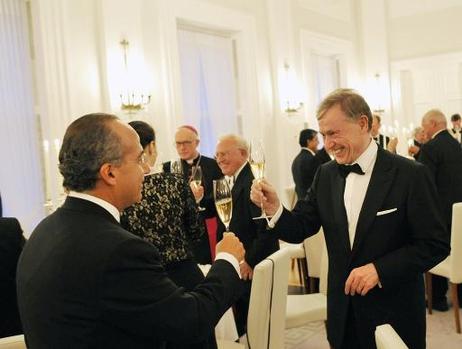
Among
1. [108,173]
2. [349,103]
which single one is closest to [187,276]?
[349,103]

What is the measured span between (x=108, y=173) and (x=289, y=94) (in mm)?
6866

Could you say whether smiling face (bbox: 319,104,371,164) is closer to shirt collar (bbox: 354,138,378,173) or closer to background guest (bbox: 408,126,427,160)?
shirt collar (bbox: 354,138,378,173)

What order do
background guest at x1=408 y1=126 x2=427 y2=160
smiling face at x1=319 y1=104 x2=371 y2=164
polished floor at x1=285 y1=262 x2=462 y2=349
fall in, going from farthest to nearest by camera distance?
1. background guest at x1=408 y1=126 x2=427 y2=160
2. polished floor at x1=285 y1=262 x2=462 y2=349
3. smiling face at x1=319 y1=104 x2=371 y2=164

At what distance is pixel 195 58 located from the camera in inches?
273

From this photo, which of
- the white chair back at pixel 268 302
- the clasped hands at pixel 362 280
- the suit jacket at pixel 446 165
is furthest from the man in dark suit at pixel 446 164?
the clasped hands at pixel 362 280

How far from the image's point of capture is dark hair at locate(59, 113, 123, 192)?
1.41m

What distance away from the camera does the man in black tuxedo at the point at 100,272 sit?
1290 mm

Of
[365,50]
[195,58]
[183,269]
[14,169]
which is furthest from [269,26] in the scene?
[183,269]

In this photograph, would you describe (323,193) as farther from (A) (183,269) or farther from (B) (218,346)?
(B) (218,346)

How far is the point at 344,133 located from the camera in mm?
2119

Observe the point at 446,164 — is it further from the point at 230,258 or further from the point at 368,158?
the point at 230,258

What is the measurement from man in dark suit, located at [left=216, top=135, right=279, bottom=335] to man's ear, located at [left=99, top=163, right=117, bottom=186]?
74.4 inches

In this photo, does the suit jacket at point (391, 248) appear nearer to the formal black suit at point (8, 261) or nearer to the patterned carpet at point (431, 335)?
the formal black suit at point (8, 261)

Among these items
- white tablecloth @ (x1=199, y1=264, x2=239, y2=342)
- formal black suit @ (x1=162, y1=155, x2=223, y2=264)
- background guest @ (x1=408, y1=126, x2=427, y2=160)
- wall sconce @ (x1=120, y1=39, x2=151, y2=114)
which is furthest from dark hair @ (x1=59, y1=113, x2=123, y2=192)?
background guest @ (x1=408, y1=126, x2=427, y2=160)
